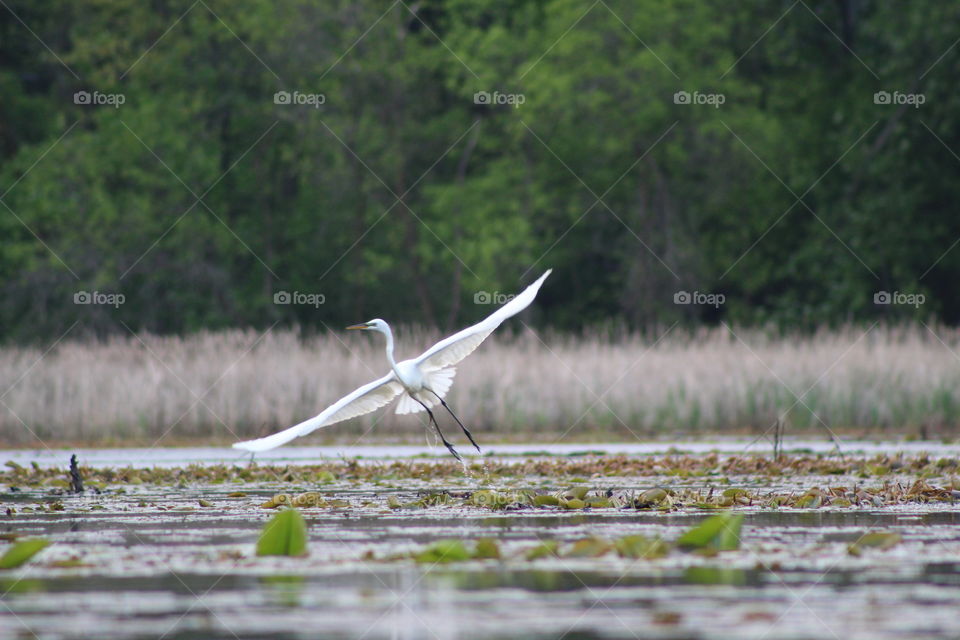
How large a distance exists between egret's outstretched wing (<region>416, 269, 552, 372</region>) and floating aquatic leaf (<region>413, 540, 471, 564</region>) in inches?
157

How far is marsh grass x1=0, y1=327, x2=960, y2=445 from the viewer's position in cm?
1695

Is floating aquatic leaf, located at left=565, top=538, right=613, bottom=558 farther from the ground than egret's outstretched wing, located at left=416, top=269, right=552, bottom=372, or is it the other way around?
egret's outstretched wing, located at left=416, top=269, right=552, bottom=372

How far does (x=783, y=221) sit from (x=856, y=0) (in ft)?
17.6

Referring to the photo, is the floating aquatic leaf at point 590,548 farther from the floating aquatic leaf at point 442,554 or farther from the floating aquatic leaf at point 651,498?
the floating aquatic leaf at point 651,498

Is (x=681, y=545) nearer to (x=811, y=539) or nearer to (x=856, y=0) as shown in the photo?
(x=811, y=539)

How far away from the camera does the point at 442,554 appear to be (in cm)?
701

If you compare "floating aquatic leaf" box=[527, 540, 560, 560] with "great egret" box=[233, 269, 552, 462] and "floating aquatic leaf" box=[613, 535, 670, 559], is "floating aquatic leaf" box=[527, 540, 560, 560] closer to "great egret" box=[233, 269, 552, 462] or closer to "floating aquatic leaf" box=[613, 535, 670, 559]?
"floating aquatic leaf" box=[613, 535, 670, 559]

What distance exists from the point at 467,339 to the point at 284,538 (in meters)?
4.65

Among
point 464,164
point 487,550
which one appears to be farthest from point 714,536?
point 464,164

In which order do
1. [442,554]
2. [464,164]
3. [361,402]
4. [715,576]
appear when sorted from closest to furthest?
[715,576] < [442,554] < [361,402] < [464,164]

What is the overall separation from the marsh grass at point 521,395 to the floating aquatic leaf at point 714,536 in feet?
30.0

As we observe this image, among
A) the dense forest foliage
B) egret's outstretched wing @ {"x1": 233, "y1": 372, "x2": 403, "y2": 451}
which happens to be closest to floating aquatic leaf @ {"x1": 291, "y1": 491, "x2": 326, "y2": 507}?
egret's outstretched wing @ {"x1": 233, "y1": 372, "x2": 403, "y2": 451}

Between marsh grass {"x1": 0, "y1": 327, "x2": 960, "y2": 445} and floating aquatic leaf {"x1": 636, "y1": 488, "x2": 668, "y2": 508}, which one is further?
marsh grass {"x1": 0, "y1": 327, "x2": 960, "y2": 445}

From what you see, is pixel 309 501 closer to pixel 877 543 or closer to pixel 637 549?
pixel 637 549
